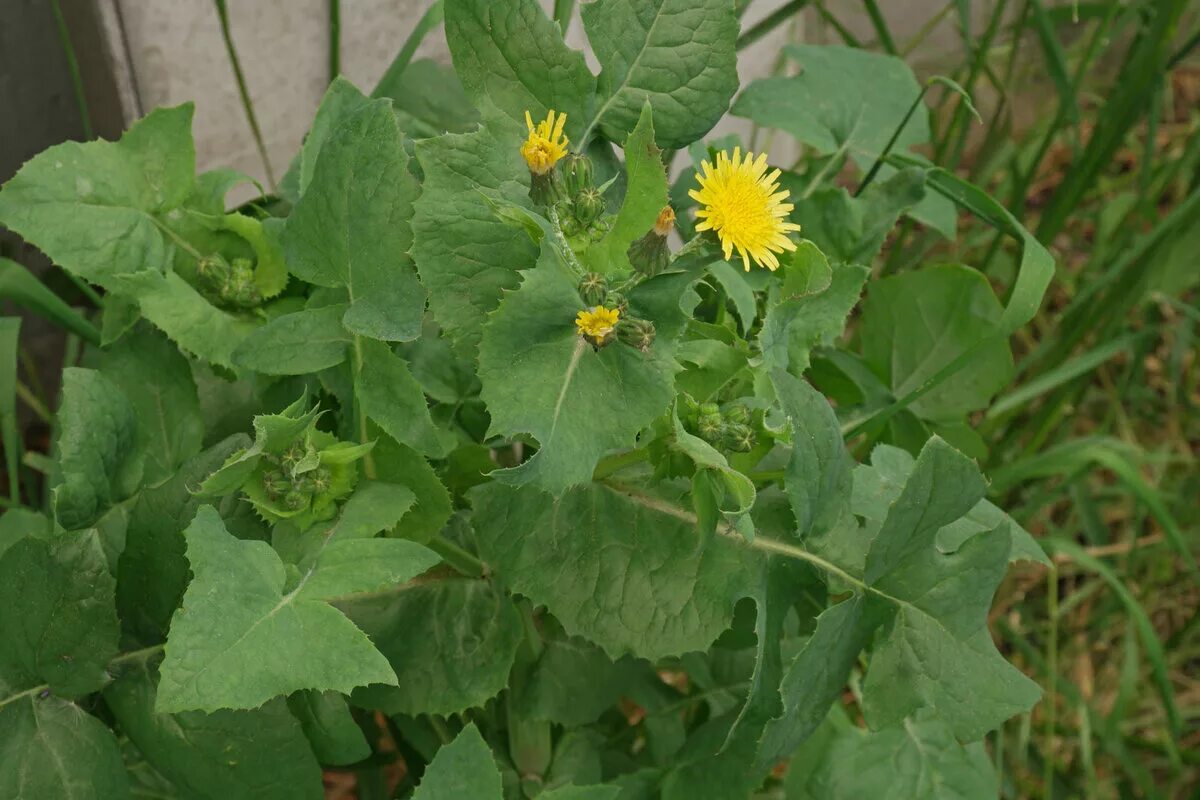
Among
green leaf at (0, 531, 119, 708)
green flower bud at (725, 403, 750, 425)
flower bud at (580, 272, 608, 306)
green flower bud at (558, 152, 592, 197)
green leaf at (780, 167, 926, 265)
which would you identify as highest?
green flower bud at (558, 152, 592, 197)

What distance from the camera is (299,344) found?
3.42ft

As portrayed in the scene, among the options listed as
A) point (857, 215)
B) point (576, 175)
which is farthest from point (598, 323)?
point (857, 215)

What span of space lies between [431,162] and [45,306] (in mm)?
532

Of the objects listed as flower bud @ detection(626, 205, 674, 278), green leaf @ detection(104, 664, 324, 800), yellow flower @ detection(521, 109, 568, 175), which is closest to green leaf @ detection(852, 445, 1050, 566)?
flower bud @ detection(626, 205, 674, 278)

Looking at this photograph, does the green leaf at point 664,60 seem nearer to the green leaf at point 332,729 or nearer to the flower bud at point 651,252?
the flower bud at point 651,252

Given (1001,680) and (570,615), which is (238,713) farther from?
(1001,680)

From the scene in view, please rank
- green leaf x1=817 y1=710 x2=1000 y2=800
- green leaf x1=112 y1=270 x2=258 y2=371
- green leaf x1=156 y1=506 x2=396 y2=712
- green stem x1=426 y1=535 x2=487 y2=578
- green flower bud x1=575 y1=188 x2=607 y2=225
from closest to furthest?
green leaf x1=156 y1=506 x2=396 y2=712 < green flower bud x1=575 y1=188 x2=607 y2=225 < green leaf x1=112 y1=270 x2=258 y2=371 < green stem x1=426 y1=535 x2=487 y2=578 < green leaf x1=817 y1=710 x2=1000 y2=800

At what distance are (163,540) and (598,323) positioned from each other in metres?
0.46

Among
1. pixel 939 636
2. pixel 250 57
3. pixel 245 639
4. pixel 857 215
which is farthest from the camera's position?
pixel 250 57

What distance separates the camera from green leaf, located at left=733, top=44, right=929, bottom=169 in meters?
1.47

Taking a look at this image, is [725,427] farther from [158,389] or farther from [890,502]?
[158,389]

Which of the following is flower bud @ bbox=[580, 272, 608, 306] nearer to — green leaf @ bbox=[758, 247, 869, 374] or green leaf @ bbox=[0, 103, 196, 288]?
green leaf @ bbox=[758, 247, 869, 374]

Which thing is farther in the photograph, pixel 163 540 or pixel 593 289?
pixel 163 540

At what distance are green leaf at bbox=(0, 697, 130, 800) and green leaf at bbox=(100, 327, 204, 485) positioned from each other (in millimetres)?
263
